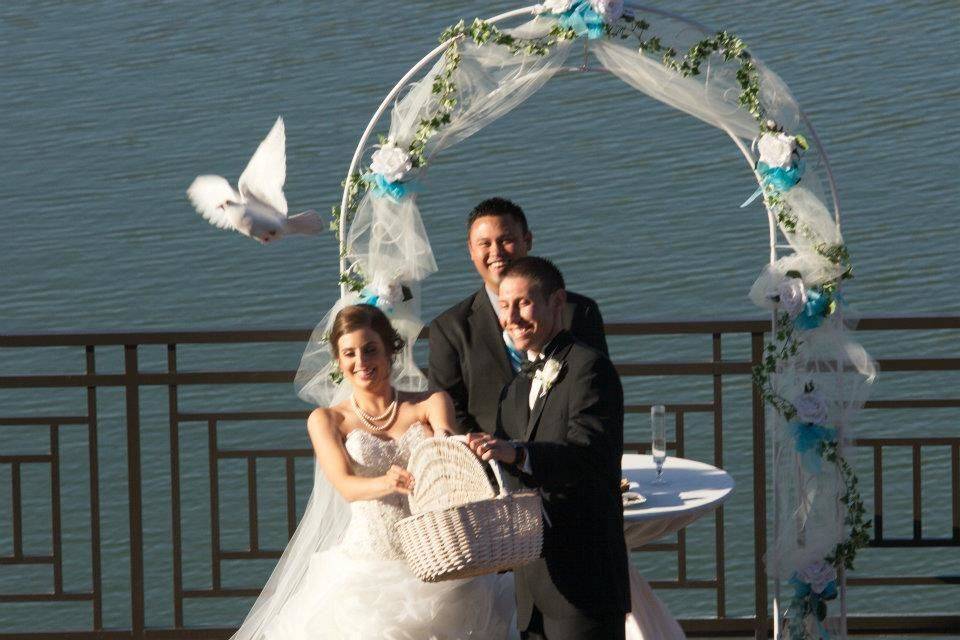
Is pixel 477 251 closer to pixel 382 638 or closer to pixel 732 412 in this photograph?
pixel 382 638

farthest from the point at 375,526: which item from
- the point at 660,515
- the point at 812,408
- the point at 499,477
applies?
the point at 812,408

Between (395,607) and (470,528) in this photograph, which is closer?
(470,528)

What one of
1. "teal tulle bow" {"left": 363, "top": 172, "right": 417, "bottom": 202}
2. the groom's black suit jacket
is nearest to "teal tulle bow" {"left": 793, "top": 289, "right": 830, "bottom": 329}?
"teal tulle bow" {"left": 363, "top": 172, "right": 417, "bottom": 202}

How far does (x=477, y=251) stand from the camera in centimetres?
423

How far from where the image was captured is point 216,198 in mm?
4484

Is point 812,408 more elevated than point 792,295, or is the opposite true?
point 792,295

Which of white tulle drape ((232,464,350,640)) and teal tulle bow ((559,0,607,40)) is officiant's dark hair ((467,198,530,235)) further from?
white tulle drape ((232,464,350,640))

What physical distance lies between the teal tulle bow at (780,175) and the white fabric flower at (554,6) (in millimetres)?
702

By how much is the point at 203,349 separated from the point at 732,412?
3374 millimetres

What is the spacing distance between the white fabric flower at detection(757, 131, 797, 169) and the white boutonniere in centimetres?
141

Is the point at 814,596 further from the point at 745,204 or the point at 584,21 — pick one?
the point at 584,21

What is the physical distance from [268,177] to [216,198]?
149 mm

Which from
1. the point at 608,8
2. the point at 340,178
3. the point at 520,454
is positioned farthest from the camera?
the point at 340,178

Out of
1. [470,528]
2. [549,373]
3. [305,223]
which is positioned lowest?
[470,528]
